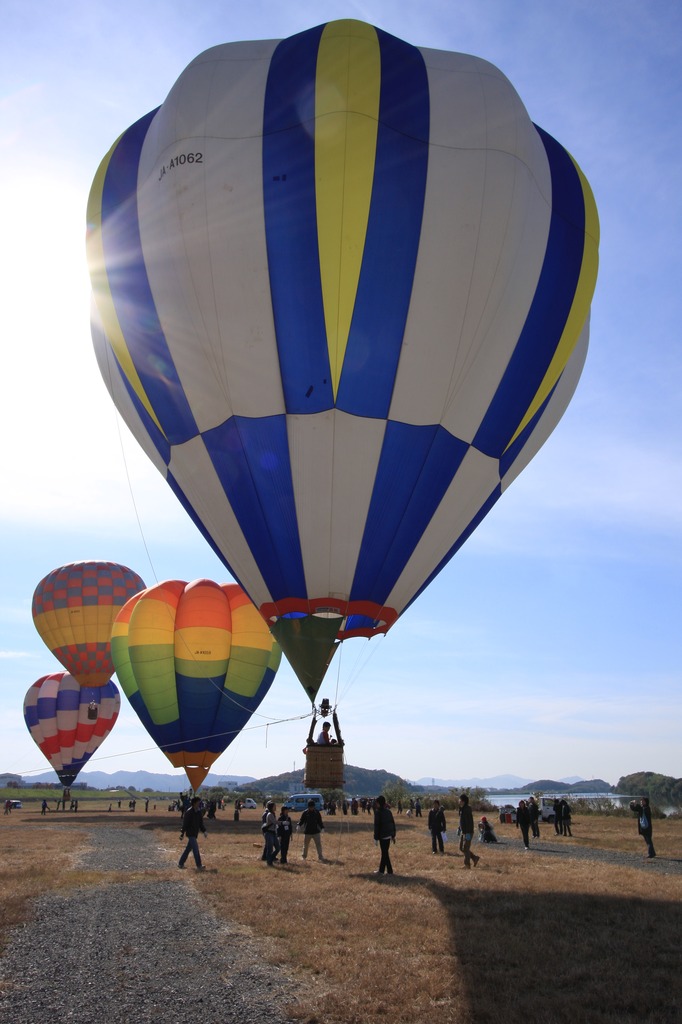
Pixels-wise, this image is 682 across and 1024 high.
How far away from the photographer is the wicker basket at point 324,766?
10961 mm

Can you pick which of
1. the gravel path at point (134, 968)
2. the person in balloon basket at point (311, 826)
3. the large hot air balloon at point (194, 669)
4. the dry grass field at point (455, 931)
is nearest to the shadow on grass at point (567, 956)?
the dry grass field at point (455, 931)

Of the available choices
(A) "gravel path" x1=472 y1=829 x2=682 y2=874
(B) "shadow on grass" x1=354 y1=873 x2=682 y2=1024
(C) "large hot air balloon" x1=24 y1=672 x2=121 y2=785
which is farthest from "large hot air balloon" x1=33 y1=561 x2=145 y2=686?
(B) "shadow on grass" x1=354 y1=873 x2=682 y2=1024

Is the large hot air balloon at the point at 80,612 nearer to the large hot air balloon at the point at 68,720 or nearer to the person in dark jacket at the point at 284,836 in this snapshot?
the large hot air balloon at the point at 68,720

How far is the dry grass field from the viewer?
4.93m

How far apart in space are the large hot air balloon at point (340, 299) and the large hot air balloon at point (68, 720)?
29807mm

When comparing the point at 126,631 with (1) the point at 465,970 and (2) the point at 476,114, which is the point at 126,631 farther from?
(1) the point at 465,970

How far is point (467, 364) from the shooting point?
11047 millimetres

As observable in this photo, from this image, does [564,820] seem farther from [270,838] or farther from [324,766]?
[324,766]

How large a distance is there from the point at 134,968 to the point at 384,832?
568 centimetres

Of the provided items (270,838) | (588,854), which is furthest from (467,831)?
(588,854)

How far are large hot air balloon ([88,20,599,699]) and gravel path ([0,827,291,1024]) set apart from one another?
4.50 m

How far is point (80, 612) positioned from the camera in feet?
108

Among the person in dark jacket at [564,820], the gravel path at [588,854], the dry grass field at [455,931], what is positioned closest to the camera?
the dry grass field at [455,931]

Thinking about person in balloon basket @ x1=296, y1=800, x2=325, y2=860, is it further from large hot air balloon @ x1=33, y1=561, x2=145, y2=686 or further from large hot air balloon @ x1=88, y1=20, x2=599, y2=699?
large hot air balloon @ x1=33, y1=561, x2=145, y2=686
